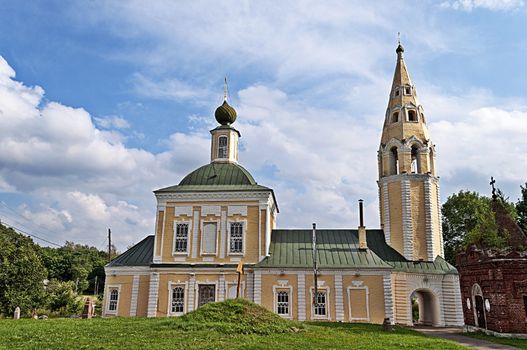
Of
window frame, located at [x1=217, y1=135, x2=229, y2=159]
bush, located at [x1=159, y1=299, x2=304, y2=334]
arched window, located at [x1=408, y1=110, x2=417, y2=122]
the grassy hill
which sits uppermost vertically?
arched window, located at [x1=408, y1=110, x2=417, y2=122]

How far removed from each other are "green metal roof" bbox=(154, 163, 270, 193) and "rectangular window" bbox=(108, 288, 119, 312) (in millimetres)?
6739

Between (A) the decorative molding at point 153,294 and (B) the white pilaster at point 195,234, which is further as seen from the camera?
(B) the white pilaster at point 195,234

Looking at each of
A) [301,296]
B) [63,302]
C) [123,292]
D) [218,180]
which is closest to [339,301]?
[301,296]

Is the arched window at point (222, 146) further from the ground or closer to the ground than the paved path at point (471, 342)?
further from the ground

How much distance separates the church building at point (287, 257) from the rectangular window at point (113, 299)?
62 millimetres

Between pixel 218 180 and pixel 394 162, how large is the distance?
41.1ft

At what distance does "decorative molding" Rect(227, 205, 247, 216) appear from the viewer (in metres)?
26.9

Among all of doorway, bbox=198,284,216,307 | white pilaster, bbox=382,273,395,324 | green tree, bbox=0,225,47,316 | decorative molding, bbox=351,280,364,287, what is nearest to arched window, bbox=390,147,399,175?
white pilaster, bbox=382,273,395,324

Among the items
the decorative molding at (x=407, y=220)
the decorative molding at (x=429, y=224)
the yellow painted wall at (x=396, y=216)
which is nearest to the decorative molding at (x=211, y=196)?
the yellow painted wall at (x=396, y=216)

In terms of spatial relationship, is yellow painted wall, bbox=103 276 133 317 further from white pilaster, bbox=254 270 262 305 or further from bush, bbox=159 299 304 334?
bush, bbox=159 299 304 334

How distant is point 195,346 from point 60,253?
71.9 metres

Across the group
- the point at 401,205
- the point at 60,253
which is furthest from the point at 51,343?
the point at 60,253

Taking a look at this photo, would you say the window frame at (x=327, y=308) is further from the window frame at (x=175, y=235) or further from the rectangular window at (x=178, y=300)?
the window frame at (x=175, y=235)

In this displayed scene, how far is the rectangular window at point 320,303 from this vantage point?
24.8 meters
